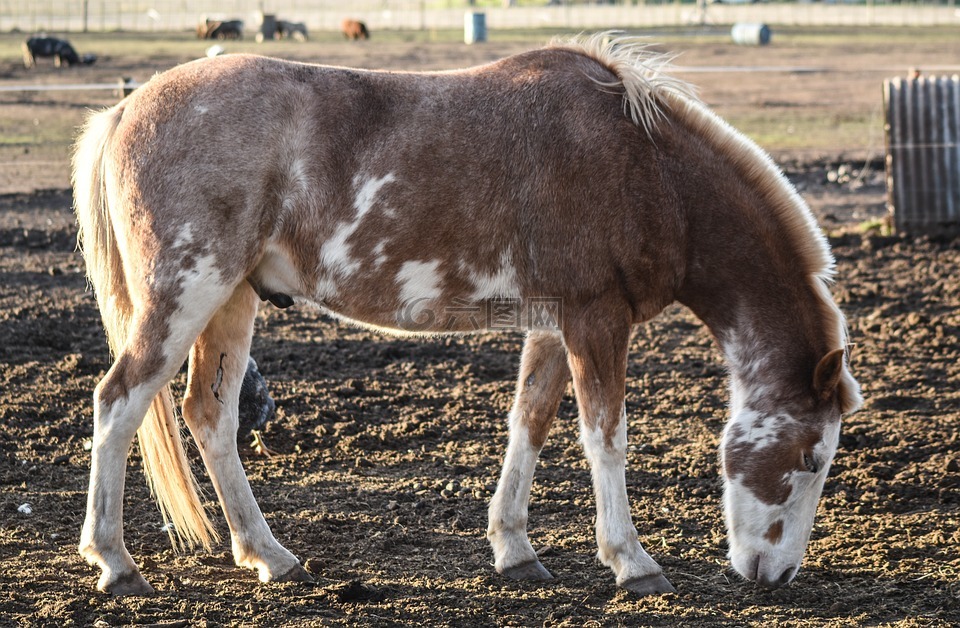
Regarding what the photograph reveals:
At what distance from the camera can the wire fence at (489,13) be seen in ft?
125

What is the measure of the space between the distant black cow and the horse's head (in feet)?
78.1

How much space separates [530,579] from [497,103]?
2.00m

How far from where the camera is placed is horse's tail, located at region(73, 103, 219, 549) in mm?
4434

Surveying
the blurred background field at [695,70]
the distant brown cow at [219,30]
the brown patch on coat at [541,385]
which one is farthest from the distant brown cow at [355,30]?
the brown patch on coat at [541,385]

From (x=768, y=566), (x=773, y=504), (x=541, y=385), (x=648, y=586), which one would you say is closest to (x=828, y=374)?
(x=773, y=504)

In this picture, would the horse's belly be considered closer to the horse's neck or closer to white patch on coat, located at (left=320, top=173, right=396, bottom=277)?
white patch on coat, located at (left=320, top=173, right=396, bottom=277)

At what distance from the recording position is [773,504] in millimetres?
4348

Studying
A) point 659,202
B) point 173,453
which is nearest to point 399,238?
point 659,202

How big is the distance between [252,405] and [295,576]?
1674 millimetres

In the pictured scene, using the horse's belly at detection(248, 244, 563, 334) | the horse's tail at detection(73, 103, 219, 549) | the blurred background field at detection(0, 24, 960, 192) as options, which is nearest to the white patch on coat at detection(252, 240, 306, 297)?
the horse's belly at detection(248, 244, 563, 334)

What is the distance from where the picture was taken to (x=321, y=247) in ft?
14.2

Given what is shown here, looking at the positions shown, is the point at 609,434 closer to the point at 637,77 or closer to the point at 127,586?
the point at 637,77

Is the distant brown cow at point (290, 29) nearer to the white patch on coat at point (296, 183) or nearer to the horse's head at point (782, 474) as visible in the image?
the white patch on coat at point (296, 183)

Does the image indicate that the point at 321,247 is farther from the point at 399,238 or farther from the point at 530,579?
the point at 530,579
